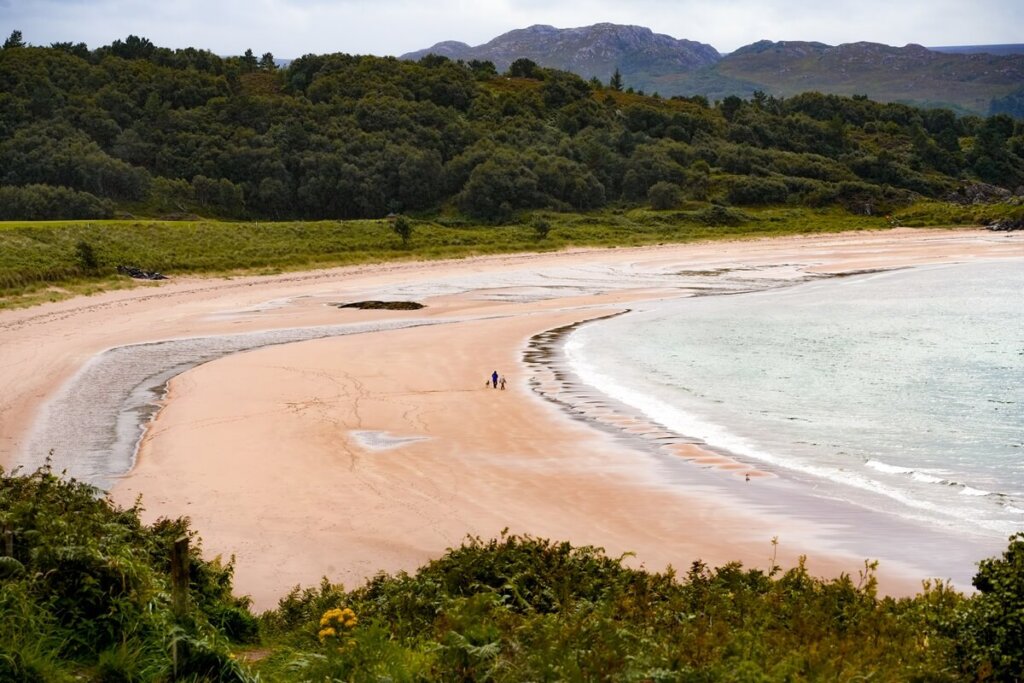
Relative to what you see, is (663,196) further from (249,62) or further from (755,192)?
→ (249,62)

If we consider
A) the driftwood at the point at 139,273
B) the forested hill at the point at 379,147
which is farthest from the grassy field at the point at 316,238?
the forested hill at the point at 379,147

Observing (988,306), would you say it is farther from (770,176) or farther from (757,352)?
(770,176)

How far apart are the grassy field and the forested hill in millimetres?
5337

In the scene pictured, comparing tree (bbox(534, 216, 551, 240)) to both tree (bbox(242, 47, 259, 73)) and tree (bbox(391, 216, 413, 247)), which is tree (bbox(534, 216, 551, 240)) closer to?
tree (bbox(391, 216, 413, 247))

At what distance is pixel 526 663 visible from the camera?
707 centimetres

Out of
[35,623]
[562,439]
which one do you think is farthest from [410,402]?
[35,623]

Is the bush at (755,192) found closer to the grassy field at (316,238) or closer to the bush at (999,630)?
the grassy field at (316,238)

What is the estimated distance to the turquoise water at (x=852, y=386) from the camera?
16.6 m

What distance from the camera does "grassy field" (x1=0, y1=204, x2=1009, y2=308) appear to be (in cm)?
4378

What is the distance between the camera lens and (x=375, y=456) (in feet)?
58.6

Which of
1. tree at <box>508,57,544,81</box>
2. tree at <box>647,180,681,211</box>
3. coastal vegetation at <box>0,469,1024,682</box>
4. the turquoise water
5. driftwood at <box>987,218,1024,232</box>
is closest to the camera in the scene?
coastal vegetation at <box>0,469,1024,682</box>

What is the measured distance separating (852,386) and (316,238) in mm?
41576

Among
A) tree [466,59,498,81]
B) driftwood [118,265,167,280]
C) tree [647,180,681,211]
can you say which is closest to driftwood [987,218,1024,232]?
tree [647,180,681,211]

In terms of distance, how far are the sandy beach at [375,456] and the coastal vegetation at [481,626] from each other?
2.75 meters
